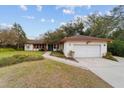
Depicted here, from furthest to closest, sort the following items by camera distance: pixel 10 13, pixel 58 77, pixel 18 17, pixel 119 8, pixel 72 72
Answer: pixel 119 8
pixel 18 17
pixel 10 13
pixel 72 72
pixel 58 77

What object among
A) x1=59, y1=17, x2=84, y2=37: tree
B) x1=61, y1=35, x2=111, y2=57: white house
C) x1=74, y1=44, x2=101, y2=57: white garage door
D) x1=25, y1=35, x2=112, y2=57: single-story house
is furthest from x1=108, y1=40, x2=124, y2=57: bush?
x1=59, y1=17, x2=84, y2=37: tree

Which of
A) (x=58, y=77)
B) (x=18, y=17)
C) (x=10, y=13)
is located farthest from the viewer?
(x=18, y=17)

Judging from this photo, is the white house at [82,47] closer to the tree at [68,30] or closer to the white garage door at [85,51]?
the white garage door at [85,51]

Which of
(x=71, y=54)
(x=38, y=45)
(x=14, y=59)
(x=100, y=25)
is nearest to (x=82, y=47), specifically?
(x=71, y=54)

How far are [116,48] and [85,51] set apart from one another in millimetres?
4225

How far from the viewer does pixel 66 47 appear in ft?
72.4

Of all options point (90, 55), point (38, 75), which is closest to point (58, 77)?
point (38, 75)

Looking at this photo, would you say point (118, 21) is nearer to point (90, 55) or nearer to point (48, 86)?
point (90, 55)

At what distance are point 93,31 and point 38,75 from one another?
15.0 meters

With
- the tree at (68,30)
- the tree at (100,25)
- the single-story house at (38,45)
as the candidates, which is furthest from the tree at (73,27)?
the single-story house at (38,45)

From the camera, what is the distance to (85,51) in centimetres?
2127

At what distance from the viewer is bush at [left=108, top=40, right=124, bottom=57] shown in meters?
23.3
